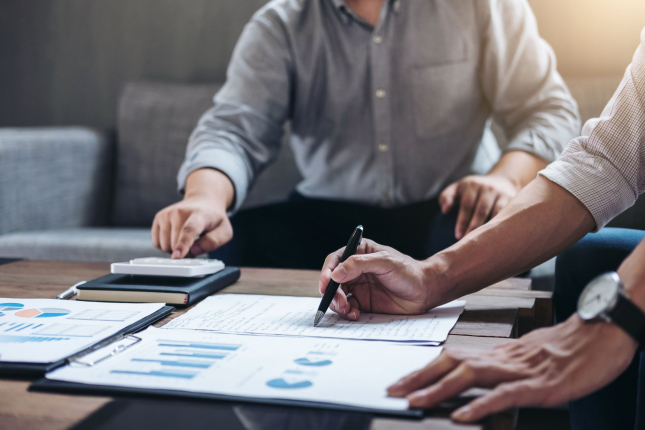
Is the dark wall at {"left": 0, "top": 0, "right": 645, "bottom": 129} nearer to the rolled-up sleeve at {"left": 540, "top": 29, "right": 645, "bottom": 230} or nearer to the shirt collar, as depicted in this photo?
the shirt collar

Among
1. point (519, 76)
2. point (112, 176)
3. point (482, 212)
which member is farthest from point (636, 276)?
point (112, 176)

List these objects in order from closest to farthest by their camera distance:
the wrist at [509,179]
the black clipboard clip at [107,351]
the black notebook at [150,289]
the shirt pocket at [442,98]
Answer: the black clipboard clip at [107,351] < the black notebook at [150,289] < the wrist at [509,179] < the shirt pocket at [442,98]

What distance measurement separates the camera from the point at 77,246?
1577 millimetres

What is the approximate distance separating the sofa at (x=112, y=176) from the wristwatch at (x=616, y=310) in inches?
47.0

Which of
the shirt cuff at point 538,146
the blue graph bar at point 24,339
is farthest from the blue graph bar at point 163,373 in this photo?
the shirt cuff at point 538,146

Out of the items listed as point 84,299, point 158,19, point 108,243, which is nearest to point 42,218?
point 108,243

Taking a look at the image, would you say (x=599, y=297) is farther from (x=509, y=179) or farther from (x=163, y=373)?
(x=509, y=179)

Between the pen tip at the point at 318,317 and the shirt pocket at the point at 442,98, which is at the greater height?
the shirt pocket at the point at 442,98

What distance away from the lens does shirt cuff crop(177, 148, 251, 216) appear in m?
1.22

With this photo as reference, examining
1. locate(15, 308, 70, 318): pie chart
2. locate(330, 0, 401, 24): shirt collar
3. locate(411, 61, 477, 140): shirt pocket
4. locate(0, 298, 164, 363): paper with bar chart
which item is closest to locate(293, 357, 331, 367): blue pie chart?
locate(0, 298, 164, 363): paper with bar chart

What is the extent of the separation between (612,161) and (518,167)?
0.51m

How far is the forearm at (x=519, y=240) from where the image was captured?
0.73 m

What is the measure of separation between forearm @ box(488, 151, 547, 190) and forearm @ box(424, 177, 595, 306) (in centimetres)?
49

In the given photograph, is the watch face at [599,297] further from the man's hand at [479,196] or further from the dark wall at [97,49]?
the dark wall at [97,49]
